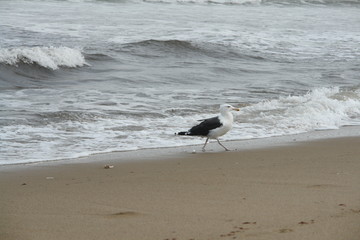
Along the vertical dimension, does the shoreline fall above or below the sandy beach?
below

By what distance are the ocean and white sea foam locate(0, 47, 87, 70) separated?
A: 2cm

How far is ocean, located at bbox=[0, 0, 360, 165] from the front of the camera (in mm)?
8570

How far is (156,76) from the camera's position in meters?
13.7

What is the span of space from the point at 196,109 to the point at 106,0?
2176 centimetres

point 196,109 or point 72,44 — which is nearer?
point 196,109

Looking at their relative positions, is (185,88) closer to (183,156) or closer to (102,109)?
(102,109)

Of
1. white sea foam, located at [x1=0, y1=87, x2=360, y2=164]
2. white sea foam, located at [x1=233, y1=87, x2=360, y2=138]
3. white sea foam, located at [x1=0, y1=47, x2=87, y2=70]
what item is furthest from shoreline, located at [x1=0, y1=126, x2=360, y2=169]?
white sea foam, located at [x1=0, y1=47, x2=87, y2=70]

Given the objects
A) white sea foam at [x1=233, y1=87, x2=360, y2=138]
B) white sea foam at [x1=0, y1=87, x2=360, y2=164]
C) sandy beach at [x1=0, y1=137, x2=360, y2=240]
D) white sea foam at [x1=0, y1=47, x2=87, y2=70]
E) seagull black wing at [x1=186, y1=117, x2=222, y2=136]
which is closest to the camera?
sandy beach at [x1=0, y1=137, x2=360, y2=240]

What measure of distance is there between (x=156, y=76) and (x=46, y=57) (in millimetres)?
2653

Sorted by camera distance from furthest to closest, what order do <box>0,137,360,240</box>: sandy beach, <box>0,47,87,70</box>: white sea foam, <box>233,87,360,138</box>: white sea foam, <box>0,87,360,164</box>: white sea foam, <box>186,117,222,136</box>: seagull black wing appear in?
<box>0,47,87,70</box>: white sea foam → <box>233,87,360,138</box>: white sea foam → <box>186,117,222,136</box>: seagull black wing → <box>0,87,360,164</box>: white sea foam → <box>0,137,360,240</box>: sandy beach

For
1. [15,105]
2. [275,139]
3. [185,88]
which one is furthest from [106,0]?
[275,139]

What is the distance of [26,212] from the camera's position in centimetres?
475

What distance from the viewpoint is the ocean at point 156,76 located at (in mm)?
8570

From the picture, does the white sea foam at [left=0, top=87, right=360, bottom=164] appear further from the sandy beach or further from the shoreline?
the sandy beach
